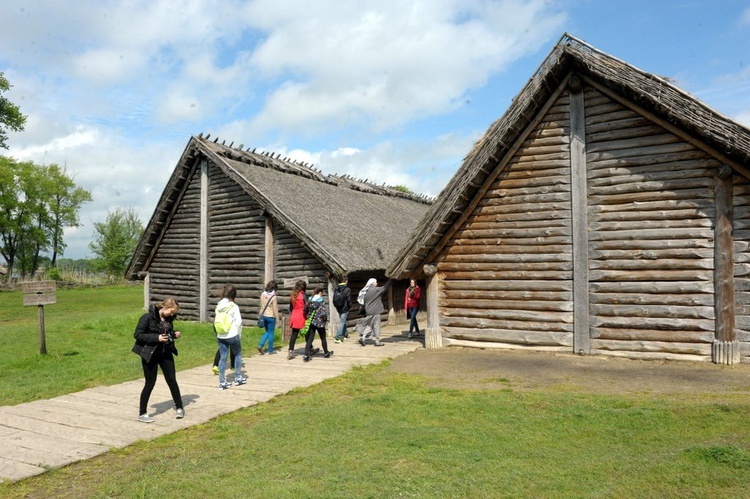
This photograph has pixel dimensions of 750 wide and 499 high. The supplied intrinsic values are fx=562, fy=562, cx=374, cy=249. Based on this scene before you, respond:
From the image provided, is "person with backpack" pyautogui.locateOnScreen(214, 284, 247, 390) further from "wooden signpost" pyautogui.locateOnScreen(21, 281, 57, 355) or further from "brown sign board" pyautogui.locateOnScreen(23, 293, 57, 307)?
"brown sign board" pyautogui.locateOnScreen(23, 293, 57, 307)

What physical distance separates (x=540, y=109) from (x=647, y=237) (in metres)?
3.74

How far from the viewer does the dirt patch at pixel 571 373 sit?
30.5 feet

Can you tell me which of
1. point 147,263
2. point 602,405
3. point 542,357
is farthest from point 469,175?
point 147,263

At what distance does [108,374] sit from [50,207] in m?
63.7

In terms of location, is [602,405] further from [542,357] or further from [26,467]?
[26,467]

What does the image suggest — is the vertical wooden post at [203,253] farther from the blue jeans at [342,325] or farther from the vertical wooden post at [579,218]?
the vertical wooden post at [579,218]

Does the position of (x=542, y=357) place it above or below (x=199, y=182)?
below

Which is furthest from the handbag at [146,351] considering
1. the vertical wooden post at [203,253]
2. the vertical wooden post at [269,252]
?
the vertical wooden post at [203,253]

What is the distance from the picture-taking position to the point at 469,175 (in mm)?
13172

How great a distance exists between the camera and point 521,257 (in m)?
13.1

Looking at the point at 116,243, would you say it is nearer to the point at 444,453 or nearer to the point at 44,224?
the point at 44,224

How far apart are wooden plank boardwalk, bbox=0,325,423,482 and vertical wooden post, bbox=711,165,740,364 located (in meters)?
6.83

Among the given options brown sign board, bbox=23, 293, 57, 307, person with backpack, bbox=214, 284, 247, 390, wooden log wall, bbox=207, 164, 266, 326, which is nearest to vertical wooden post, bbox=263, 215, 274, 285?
wooden log wall, bbox=207, 164, 266, 326

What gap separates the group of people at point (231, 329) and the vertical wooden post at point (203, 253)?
632cm
